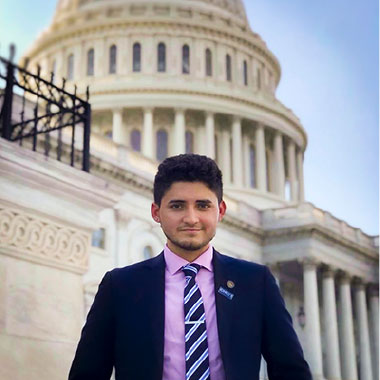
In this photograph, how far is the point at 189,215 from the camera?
3.29 meters

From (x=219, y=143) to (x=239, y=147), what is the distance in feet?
7.25

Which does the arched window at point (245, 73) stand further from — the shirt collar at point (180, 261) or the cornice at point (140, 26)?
the shirt collar at point (180, 261)

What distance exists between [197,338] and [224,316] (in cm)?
14

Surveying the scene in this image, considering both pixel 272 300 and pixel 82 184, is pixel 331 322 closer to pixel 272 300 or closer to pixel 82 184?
pixel 82 184

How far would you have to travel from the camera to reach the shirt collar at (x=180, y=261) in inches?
132

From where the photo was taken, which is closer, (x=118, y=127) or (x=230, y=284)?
(x=230, y=284)

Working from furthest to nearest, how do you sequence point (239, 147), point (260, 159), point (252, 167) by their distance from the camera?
point (252, 167)
point (260, 159)
point (239, 147)

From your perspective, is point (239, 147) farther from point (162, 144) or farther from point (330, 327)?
point (330, 327)

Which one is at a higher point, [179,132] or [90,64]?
[90,64]

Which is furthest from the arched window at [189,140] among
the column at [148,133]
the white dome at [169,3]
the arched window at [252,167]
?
the white dome at [169,3]

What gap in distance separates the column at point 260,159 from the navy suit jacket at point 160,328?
6070 cm

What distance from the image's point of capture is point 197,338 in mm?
3150

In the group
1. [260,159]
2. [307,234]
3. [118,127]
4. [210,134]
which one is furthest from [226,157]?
[307,234]

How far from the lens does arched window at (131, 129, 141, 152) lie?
6200 centimetres
